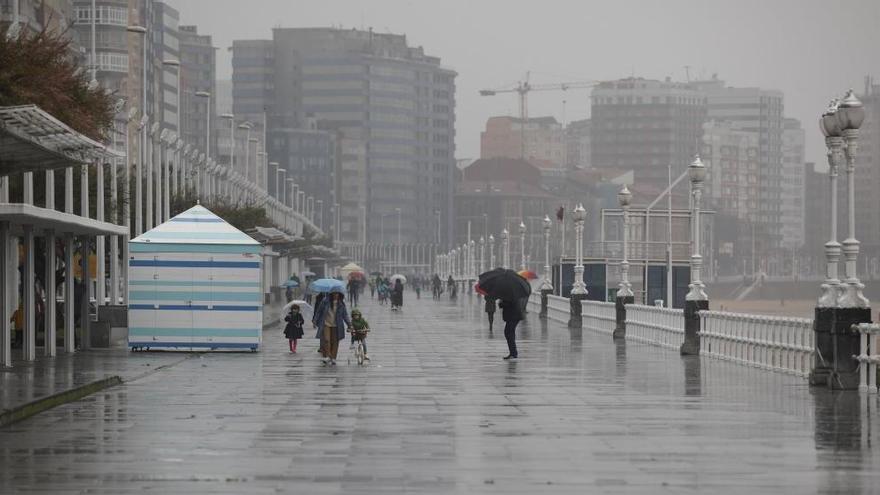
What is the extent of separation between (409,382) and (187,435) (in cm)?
1029

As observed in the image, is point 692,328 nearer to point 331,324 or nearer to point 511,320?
point 511,320

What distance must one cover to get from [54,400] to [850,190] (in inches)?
477

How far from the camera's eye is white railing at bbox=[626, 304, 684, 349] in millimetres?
43500

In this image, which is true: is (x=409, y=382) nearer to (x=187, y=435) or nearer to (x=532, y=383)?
(x=532, y=383)

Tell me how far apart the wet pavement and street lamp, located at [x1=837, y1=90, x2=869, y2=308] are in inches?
60.3

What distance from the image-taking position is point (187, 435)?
19.7 meters

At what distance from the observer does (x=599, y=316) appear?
2297 inches

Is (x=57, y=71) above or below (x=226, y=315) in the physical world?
above

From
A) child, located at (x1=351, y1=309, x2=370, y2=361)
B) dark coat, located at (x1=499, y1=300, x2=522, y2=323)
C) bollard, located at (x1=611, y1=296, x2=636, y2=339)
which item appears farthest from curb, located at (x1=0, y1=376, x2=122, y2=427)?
bollard, located at (x1=611, y1=296, x2=636, y2=339)

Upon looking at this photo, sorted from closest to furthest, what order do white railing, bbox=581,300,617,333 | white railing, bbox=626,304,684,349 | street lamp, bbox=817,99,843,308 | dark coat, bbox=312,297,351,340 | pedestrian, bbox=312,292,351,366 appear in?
1. street lamp, bbox=817,99,843,308
2. pedestrian, bbox=312,292,351,366
3. dark coat, bbox=312,297,351,340
4. white railing, bbox=626,304,684,349
5. white railing, bbox=581,300,617,333

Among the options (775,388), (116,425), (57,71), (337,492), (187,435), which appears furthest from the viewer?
(57,71)

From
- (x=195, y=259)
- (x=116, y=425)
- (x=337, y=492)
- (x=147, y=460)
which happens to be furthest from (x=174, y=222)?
(x=337, y=492)

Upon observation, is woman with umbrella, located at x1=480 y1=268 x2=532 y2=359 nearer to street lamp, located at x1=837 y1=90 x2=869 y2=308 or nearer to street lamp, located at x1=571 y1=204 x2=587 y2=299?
street lamp, located at x1=837 y1=90 x2=869 y2=308

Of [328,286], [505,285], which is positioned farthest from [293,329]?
[505,285]
